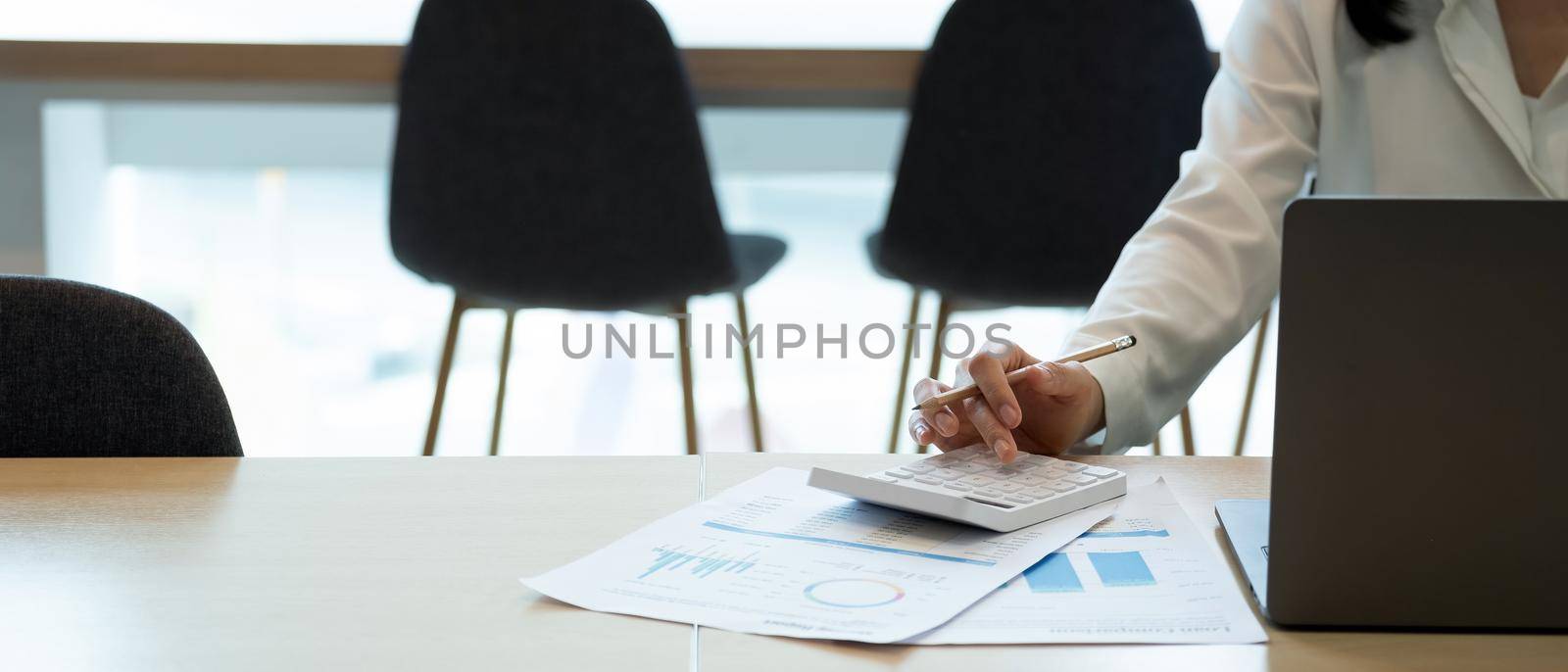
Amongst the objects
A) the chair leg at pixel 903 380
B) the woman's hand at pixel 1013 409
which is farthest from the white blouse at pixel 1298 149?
the chair leg at pixel 903 380

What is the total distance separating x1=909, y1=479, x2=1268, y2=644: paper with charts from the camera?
511 millimetres

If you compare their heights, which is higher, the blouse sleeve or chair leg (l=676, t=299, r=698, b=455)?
the blouse sleeve

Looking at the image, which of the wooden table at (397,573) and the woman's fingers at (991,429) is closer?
the wooden table at (397,573)

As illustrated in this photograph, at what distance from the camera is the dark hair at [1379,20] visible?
40.5 inches

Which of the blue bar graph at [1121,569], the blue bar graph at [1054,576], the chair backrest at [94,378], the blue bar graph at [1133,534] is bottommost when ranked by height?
the chair backrest at [94,378]

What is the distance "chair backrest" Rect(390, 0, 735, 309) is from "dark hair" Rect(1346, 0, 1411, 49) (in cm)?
81

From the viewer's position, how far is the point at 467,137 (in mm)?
1635

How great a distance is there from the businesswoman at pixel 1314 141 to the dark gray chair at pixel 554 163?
715 mm

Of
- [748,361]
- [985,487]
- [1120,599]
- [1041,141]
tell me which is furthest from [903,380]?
[1120,599]

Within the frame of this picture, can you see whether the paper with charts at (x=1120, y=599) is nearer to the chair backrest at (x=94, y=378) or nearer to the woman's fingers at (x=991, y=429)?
the woman's fingers at (x=991, y=429)

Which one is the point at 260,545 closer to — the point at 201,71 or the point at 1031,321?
the point at 201,71

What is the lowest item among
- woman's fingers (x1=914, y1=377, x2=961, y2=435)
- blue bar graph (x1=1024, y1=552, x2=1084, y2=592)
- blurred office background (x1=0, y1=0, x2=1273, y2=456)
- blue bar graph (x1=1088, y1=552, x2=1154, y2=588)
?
blurred office background (x1=0, y1=0, x2=1273, y2=456)

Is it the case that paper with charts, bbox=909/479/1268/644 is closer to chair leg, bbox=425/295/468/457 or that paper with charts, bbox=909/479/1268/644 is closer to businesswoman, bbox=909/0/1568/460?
businesswoman, bbox=909/0/1568/460

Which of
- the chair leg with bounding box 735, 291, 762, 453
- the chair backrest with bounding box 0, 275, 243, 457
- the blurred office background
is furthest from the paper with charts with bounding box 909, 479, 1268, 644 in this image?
the blurred office background
